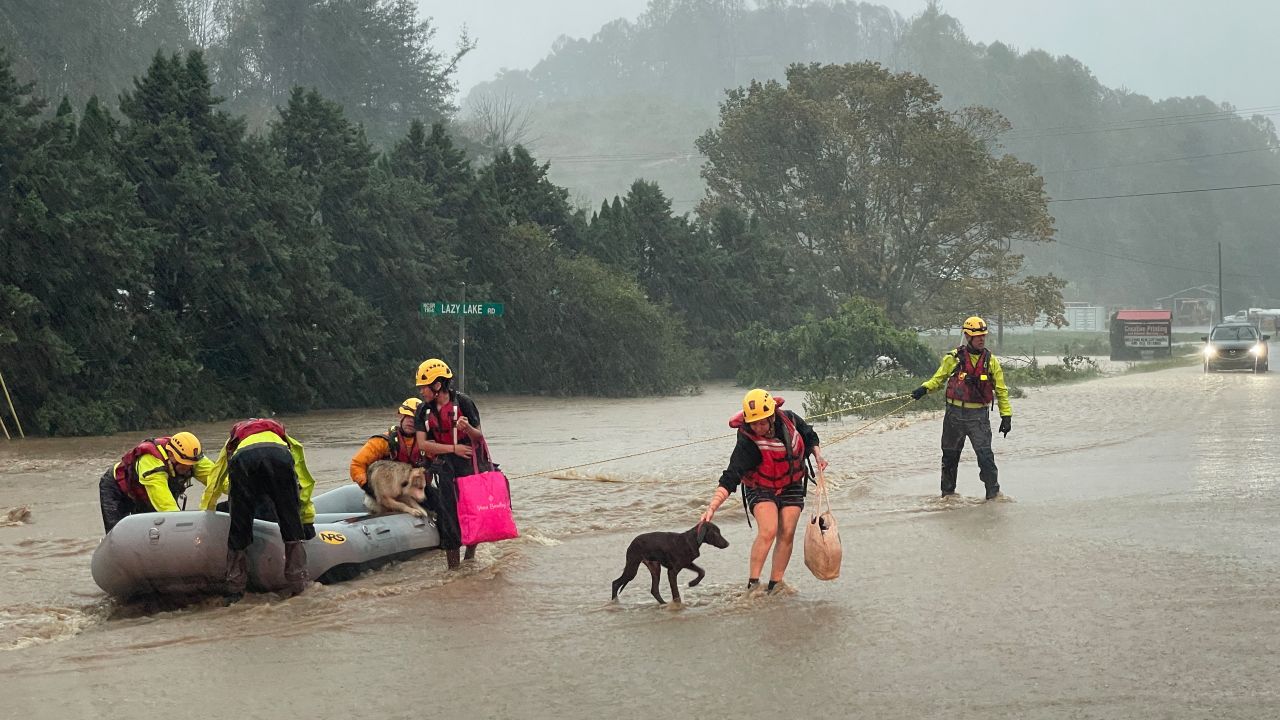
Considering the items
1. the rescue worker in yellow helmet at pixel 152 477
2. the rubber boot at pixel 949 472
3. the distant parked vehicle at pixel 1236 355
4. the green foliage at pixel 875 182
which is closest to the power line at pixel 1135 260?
the green foliage at pixel 875 182

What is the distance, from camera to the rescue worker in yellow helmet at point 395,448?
1202 centimetres

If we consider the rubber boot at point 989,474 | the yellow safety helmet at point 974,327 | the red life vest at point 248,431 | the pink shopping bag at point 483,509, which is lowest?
the rubber boot at point 989,474

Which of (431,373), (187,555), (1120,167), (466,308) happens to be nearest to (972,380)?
(431,373)

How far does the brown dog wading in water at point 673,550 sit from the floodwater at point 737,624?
1.00 ft

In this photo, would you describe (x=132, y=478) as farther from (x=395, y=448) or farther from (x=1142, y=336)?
(x=1142, y=336)

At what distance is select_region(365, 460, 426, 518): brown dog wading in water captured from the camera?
12.2m

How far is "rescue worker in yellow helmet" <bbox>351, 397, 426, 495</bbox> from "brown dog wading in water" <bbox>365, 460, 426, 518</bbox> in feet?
0.27

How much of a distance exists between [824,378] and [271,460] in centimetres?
3382

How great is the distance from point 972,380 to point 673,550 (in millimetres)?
6280

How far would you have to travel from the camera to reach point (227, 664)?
8820mm

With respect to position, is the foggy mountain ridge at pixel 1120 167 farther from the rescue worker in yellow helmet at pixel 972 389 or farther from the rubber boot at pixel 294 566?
the rubber boot at pixel 294 566

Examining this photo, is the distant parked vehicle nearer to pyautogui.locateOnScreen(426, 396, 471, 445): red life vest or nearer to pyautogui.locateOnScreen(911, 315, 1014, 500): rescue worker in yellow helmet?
A: pyautogui.locateOnScreen(911, 315, 1014, 500): rescue worker in yellow helmet

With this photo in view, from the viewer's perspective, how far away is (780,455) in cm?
1026

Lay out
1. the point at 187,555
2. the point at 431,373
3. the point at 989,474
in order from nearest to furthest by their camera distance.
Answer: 1. the point at 187,555
2. the point at 431,373
3. the point at 989,474
